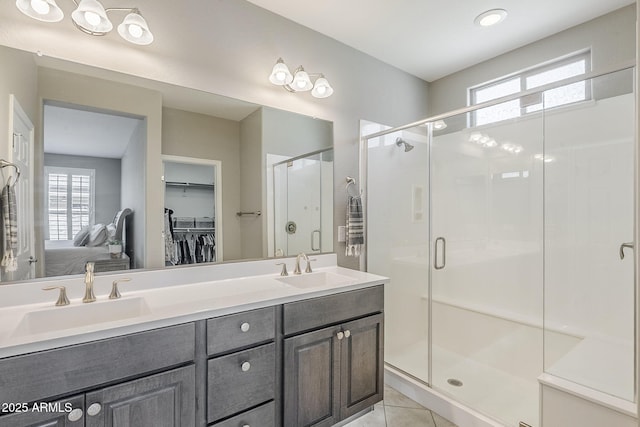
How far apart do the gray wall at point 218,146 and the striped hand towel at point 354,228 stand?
886 millimetres

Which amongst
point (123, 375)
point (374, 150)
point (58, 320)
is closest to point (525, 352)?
point (374, 150)

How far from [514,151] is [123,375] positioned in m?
2.77

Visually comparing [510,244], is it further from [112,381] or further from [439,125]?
[112,381]

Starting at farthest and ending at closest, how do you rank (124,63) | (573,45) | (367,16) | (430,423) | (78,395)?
(573,45), (367,16), (430,423), (124,63), (78,395)

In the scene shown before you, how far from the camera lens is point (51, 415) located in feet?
3.15

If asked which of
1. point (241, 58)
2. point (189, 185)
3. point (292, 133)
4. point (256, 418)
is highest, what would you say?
point (241, 58)

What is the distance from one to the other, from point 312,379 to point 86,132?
1656 mm

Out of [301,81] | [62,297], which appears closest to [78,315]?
[62,297]

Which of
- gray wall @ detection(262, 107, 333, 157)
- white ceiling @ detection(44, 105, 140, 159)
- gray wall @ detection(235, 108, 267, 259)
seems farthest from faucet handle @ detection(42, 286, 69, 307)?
gray wall @ detection(262, 107, 333, 157)

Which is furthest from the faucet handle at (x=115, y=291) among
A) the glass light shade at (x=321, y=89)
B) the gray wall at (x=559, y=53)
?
the gray wall at (x=559, y=53)

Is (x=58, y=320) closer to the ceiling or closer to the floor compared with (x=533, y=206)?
closer to the floor

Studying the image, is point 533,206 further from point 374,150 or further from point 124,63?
point 124,63

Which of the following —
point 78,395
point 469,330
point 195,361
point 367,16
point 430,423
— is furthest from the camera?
point 469,330

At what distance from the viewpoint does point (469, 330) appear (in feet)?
8.40
